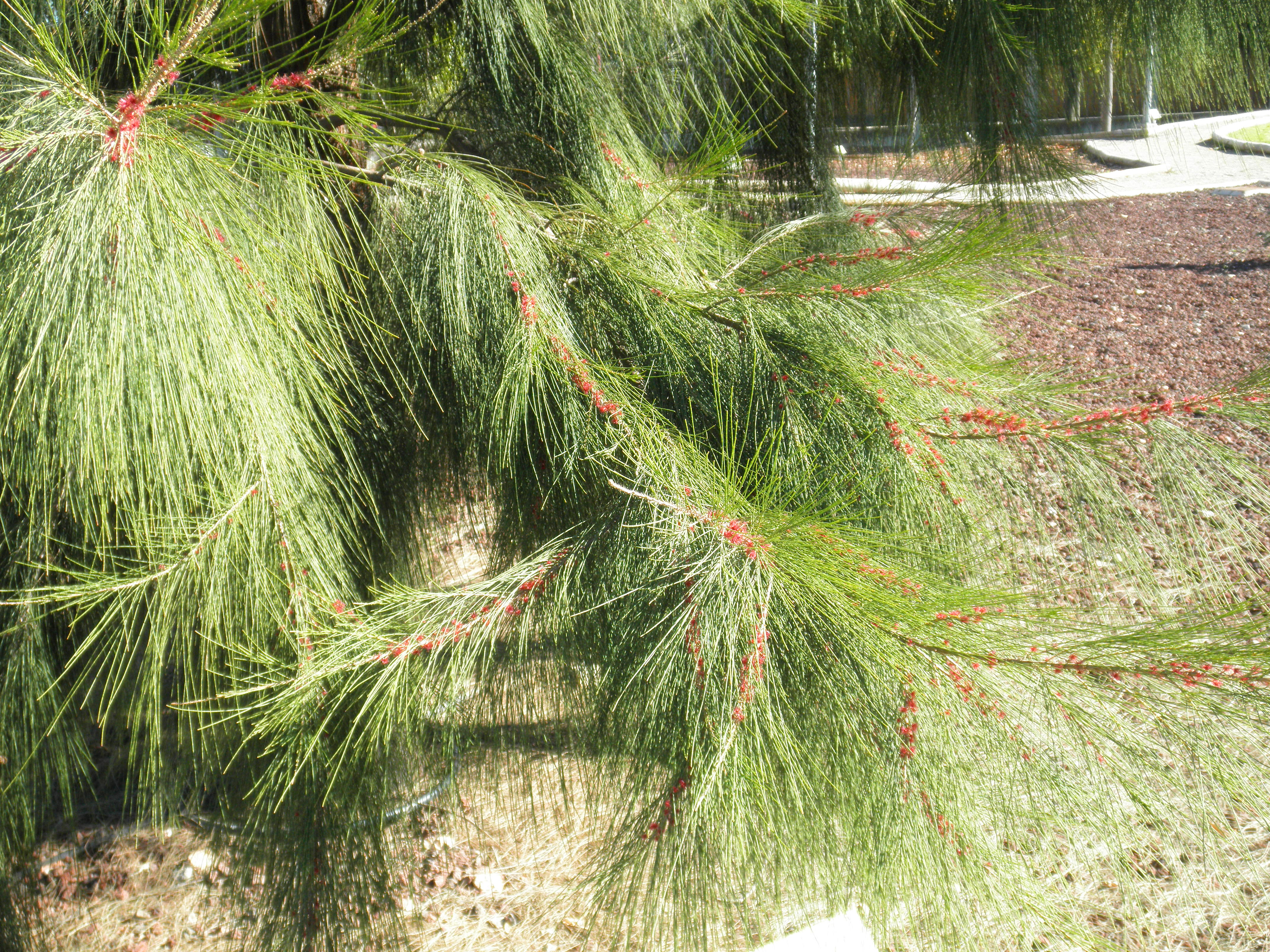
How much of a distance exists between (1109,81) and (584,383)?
1539 millimetres

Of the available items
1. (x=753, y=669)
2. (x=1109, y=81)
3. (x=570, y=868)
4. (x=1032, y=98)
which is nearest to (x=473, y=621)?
(x=753, y=669)

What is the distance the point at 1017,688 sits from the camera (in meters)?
0.80

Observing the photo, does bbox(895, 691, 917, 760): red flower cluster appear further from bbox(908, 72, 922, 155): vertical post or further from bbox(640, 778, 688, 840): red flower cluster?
bbox(908, 72, 922, 155): vertical post

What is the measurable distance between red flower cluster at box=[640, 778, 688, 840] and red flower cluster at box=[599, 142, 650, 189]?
854 millimetres

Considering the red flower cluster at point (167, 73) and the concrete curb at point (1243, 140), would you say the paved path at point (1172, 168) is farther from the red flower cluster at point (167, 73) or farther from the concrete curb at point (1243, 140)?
the red flower cluster at point (167, 73)

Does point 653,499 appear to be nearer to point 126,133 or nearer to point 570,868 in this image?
point 126,133

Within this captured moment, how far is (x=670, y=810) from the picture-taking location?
2.43 feet

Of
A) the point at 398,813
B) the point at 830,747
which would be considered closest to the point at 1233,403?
the point at 830,747

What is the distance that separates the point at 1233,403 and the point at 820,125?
4.07ft

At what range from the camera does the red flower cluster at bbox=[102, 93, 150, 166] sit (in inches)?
27.9

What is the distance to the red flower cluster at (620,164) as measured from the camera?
4.17ft

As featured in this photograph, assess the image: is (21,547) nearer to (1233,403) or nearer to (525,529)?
(525,529)

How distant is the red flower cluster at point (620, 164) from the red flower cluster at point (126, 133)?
26.6 inches

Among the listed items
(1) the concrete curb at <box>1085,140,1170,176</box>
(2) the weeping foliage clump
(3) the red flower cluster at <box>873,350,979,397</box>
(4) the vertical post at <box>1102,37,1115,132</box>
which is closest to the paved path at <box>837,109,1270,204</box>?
(1) the concrete curb at <box>1085,140,1170,176</box>
